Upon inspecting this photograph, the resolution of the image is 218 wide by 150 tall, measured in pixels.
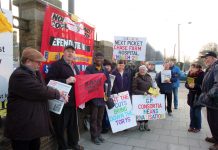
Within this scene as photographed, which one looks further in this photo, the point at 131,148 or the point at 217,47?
the point at 217,47

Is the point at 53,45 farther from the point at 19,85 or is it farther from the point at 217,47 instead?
the point at 217,47

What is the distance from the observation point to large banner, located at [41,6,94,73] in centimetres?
420

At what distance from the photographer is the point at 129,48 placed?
766 cm

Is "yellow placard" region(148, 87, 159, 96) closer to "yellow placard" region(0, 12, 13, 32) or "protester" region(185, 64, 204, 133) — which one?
"protester" region(185, 64, 204, 133)

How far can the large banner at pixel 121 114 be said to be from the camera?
226 inches

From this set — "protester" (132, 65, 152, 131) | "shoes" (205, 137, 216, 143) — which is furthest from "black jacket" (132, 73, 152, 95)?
"shoes" (205, 137, 216, 143)

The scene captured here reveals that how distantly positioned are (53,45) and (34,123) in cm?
186

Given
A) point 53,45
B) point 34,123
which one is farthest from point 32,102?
point 53,45

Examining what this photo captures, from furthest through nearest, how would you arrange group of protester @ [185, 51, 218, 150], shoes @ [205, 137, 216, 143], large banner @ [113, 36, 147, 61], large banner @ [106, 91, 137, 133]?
large banner @ [113, 36, 147, 61] → large banner @ [106, 91, 137, 133] → shoes @ [205, 137, 216, 143] → group of protester @ [185, 51, 218, 150]

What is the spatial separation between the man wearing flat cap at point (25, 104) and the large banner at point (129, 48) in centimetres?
479

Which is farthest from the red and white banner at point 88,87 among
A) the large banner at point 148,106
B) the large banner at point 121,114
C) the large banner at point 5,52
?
the large banner at point 148,106

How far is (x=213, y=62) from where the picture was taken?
514 cm

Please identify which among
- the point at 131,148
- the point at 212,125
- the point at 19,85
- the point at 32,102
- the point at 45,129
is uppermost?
the point at 19,85

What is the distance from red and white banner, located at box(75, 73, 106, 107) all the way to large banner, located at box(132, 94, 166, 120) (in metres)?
1.40
